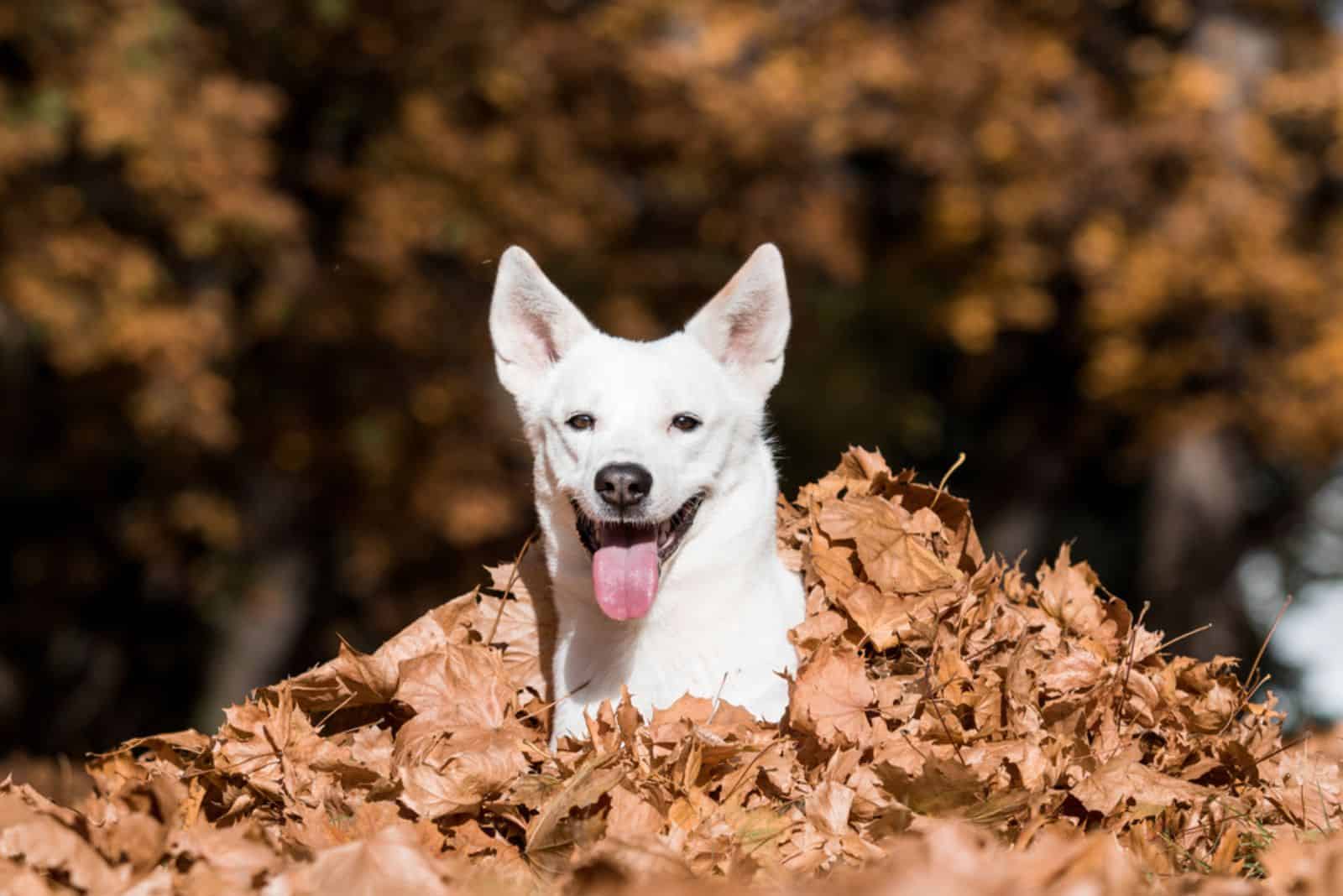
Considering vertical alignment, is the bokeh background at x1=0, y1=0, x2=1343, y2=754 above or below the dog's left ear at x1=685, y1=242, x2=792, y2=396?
below

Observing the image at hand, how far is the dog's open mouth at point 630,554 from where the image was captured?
399 centimetres

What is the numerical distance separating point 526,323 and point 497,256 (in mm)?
8812

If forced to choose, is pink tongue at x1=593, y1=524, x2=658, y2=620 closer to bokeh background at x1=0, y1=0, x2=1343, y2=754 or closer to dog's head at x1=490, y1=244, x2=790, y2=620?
dog's head at x1=490, y1=244, x2=790, y2=620

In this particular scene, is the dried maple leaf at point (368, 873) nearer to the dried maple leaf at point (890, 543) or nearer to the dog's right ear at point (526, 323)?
the dried maple leaf at point (890, 543)

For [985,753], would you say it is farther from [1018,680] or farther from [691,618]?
[691,618]

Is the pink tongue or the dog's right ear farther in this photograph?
the dog's right ear

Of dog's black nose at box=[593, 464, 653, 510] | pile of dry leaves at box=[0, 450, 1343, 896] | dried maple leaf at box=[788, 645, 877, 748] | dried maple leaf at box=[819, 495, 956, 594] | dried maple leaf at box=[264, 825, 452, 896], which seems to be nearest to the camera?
dried maple leaf at box=[264, 825, 452, 896]

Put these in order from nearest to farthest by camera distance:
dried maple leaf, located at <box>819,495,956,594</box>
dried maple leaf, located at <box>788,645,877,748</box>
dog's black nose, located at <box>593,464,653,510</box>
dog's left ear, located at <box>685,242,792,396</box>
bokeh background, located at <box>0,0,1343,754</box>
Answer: dried maple leaf, located at <box>788,645,877,748</box> < dog's black nose, located at <box>593,464,653,510</box> < dried maple leaf, located at <box>819,495,956,594</box> < dog's left ear, located at <box>685,242,792,396</box> < bokeh background, located at <box>0,0,1343,754</box>

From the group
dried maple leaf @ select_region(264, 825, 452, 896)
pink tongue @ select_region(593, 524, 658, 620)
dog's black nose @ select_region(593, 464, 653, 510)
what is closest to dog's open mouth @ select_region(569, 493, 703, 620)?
pink tongue @ select_region(593, 524, 658, 620)

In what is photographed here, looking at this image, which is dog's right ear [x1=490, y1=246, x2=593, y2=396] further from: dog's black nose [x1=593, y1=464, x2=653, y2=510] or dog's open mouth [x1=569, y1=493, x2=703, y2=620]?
dog's black nose [x1=593, y1=464, x2=653, y2=510]

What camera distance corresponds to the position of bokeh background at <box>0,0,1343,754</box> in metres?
11.8

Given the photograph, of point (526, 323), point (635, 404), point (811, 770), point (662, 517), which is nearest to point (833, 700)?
point (811, 770)

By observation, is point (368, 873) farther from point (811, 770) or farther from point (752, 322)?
point (752, 322)

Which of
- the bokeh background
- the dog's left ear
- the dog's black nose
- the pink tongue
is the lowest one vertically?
the bokeh background
